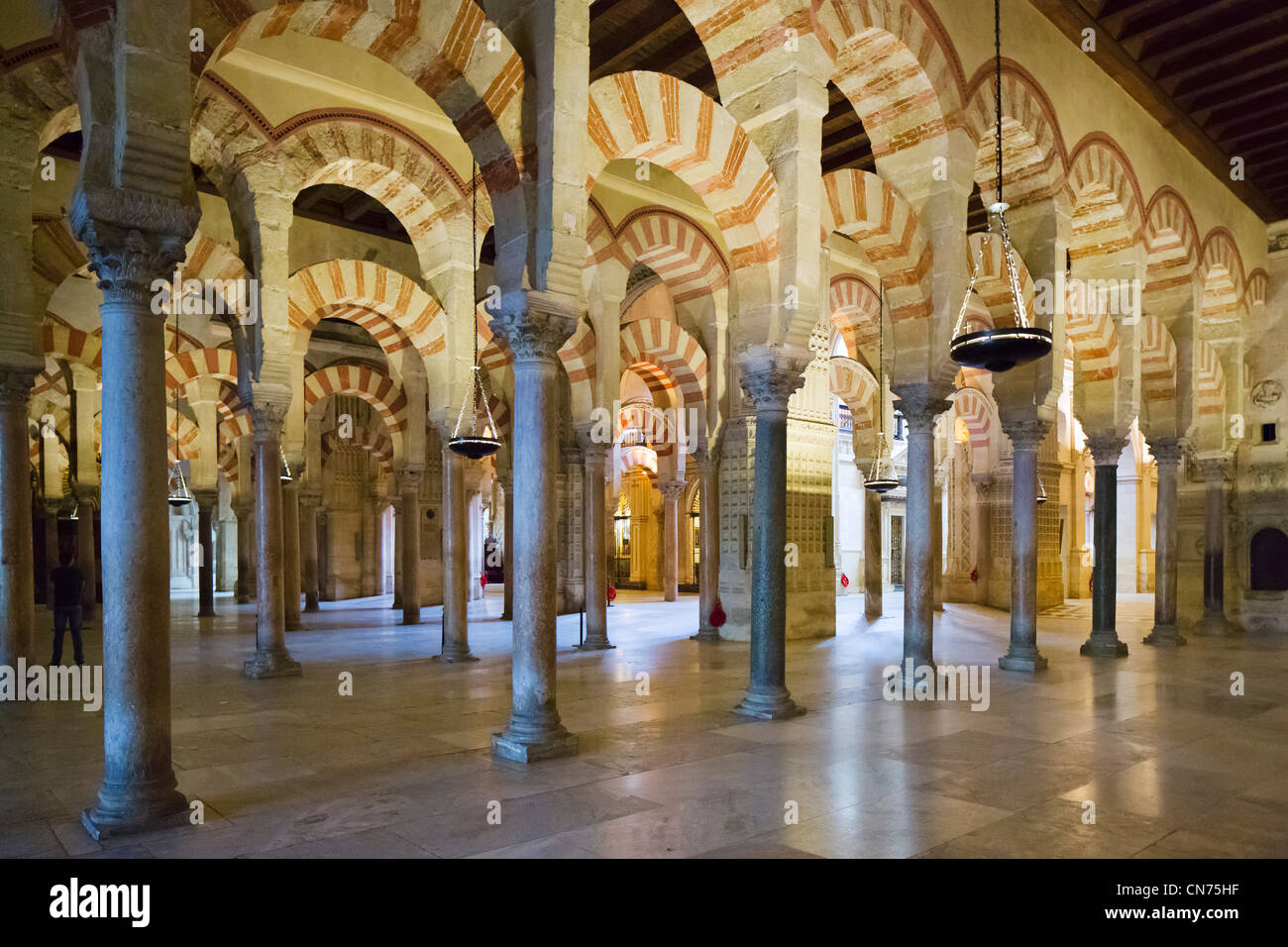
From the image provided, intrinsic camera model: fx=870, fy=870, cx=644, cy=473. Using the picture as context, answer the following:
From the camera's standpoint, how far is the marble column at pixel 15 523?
5.66m

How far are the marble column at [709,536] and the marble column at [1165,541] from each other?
453 cm

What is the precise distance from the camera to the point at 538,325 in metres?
4.13

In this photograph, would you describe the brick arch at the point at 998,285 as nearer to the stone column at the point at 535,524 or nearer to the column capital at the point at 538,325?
the column capital at the point at 538,325

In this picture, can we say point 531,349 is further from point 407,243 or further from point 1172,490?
→ point 1172,490

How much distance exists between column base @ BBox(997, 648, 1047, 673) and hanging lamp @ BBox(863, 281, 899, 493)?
11.4 feet

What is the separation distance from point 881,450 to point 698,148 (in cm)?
670

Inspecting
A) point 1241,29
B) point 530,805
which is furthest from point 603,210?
point 530,805

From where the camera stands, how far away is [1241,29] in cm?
673

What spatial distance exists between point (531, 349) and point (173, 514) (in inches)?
750

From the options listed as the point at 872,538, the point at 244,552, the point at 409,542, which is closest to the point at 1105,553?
the point at 872,538

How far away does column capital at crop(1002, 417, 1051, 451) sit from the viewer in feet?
22.9

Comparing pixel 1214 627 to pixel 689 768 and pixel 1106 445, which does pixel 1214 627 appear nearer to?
pixel 1106 445

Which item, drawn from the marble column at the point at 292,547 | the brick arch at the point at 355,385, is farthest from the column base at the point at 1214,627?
the brick arch at the point at 355,385
